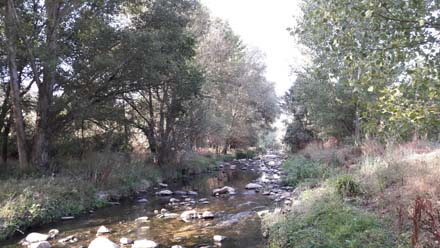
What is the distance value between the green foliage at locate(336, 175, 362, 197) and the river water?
2.28m

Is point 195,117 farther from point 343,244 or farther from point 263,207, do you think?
point 343,244

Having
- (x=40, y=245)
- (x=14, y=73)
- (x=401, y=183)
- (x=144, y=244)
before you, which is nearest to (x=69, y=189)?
(x=40, y=245)

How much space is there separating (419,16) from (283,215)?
576 cm

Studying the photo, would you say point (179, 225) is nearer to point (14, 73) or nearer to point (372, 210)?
point (372, 210)

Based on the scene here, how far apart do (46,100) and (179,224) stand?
8511 millimetres

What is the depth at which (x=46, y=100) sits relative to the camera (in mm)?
14531

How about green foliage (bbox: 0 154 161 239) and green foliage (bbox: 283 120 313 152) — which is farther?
green foliage (bbox: 283 120 313 152)

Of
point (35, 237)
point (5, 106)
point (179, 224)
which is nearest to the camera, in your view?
point (35, 237)

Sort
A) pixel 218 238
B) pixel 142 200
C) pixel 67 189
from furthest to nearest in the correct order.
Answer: pixel 142 200 → pixel 67 189 → pixel 218 238

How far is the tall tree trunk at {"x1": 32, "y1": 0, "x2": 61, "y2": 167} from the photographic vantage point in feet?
45.8

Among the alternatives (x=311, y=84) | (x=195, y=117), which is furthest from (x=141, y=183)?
(x=311, y=84)

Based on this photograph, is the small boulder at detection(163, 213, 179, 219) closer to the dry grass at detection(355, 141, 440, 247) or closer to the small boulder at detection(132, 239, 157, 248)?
the small boulder at detection(132, 239, 157, 248)

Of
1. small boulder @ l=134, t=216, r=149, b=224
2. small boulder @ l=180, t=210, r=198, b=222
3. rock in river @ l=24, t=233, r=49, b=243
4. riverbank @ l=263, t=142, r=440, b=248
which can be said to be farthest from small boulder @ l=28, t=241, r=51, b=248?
riverbank @ l=263, t=142, r=440, b=248

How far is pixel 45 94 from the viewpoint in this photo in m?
14.5
